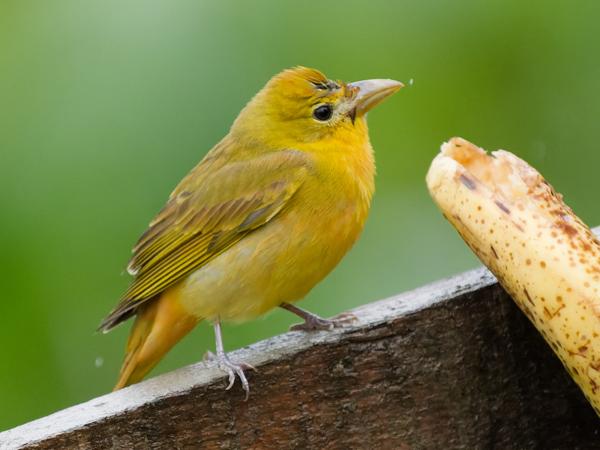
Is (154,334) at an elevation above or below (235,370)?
below

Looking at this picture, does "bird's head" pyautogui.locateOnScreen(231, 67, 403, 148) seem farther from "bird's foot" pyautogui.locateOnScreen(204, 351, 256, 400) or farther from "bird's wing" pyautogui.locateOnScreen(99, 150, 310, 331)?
"bird's foot" pyautogui.locateOnScreen(204, 351, 256, 400)

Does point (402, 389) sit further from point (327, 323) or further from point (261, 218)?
point (261, 218)

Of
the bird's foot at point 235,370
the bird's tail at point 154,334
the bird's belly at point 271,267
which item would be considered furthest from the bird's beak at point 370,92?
the bird's foot at point 235,370

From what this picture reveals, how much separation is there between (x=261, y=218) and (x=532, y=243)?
1.14 meters

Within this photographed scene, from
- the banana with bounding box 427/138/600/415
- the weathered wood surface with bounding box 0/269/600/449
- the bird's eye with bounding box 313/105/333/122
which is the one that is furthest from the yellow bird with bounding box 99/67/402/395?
the banana with bounding box 427/138/600/415

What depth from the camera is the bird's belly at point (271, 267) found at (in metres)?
3.46

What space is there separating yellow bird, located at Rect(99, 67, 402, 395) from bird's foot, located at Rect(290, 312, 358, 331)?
60 mm

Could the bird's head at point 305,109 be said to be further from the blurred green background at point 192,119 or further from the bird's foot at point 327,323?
the bird's foot at point 327,323

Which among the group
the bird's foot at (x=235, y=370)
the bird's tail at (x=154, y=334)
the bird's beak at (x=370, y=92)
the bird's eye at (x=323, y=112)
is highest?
the bird's beak at (x=370, y=92)

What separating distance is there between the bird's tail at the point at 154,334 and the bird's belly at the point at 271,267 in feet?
0.15

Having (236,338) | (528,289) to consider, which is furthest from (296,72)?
(528,289)

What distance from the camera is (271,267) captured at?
11.4 ft

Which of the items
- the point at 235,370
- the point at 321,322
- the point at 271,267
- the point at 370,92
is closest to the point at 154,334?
the point at 271,267

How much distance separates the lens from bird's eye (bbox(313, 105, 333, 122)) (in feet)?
12.3
